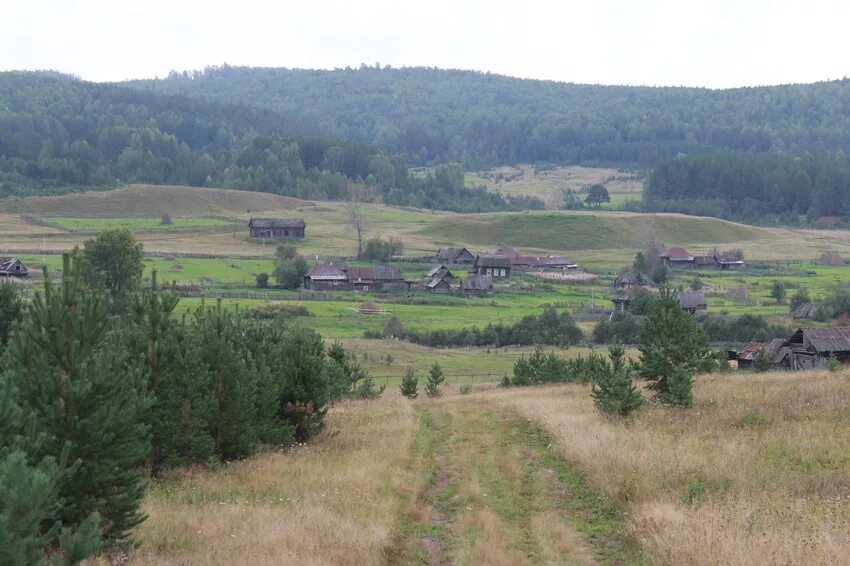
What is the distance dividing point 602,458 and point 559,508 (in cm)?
209

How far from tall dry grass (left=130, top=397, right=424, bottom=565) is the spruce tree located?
2.83 ft

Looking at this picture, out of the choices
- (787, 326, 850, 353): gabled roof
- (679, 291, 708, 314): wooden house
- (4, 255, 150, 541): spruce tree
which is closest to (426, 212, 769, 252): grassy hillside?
(679, 291, 708, 314): wooden house

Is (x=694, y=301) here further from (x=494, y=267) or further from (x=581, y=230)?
(x=581, y=230)

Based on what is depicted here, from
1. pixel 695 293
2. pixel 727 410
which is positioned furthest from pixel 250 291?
pixel 727 410

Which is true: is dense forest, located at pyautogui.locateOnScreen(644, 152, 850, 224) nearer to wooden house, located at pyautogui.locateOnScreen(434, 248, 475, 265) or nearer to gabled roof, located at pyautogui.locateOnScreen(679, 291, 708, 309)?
wooden house, located at pyautogui.locateOnScreen(434, 248, 475, 265)

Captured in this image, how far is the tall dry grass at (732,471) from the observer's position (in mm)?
11734

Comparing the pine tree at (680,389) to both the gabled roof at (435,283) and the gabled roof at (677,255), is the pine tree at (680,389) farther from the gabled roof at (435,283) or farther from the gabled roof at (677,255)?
the gabled roof at (677,255)

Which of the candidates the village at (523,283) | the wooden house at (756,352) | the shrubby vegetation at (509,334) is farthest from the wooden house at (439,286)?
the wooden house at (756,352)

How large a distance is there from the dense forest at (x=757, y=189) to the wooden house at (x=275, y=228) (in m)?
82.6

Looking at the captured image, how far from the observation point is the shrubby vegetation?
235 feet

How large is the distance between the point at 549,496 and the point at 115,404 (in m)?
7.97

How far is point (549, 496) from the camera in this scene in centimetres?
1670

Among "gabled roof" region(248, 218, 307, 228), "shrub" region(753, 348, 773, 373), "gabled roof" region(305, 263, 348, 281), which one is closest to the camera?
"shrub" region(753, 348, 773, 373)

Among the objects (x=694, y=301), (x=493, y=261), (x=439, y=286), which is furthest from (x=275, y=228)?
(x=694, y=301)
